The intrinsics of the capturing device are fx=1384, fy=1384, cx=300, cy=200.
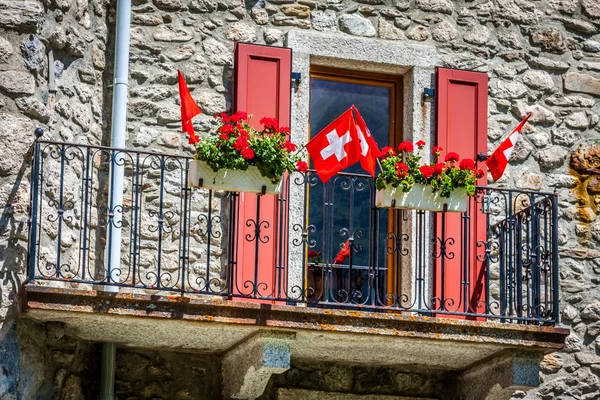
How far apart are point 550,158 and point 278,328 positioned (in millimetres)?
2919

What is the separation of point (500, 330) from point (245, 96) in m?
2.55

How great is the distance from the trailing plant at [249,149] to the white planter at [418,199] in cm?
60

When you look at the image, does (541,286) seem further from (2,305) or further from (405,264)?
(2,305)

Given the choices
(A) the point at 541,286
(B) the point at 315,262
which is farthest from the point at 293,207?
(A) the point at 541,286

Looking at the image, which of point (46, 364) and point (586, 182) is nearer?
point (46, 364)

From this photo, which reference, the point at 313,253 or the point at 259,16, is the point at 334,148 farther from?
the point at 259,16

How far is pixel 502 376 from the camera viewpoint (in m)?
9.82

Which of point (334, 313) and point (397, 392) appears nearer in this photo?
point (334, 313)

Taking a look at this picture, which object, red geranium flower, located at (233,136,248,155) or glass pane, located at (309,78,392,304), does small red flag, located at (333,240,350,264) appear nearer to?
glass pane, located at (309,78,392,304)

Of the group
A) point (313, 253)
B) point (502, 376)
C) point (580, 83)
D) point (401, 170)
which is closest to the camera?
point (401, 170)

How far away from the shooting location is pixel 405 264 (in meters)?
10.4

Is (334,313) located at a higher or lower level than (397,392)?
higher

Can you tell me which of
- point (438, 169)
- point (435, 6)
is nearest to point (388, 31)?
point (435, 6)

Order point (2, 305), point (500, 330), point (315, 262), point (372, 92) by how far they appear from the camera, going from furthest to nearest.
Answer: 1. point (372, 92)
2. point (315, 262)
3. point (500, 330)
4. point (2, 305)
